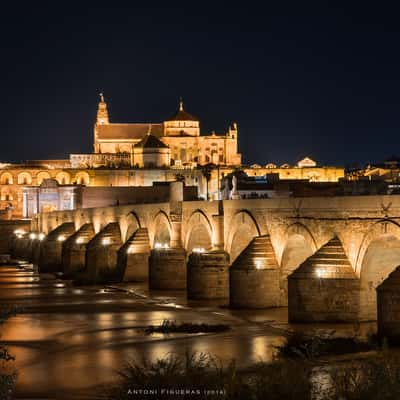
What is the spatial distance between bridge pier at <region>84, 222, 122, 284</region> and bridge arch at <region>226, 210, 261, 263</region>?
35.0ft

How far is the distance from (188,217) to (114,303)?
5.41 metres

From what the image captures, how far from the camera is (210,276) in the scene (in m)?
27.8

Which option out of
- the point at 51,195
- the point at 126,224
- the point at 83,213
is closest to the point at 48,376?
the point at 126,224

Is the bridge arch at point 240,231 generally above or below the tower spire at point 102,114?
below

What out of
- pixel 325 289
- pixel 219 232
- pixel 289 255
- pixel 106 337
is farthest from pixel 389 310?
pixel 219 232

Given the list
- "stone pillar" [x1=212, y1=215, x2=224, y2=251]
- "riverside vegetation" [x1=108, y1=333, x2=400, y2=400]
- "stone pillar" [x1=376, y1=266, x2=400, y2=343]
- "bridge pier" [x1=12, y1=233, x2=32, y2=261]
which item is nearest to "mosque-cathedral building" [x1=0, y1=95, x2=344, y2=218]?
"bridge pier" [x1=12, y1=233, x2=32, y2=261]

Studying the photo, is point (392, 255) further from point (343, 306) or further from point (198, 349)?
point (198, 349)

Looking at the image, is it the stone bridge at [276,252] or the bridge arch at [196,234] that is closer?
the stone bridge at [276,252]

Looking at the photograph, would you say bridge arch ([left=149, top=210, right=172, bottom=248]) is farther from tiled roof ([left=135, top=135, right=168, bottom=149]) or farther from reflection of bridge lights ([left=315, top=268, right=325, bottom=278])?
tiled roof ([left=135, top=135, right=168, bottom=149])

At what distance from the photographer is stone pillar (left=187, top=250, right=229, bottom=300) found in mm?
27844

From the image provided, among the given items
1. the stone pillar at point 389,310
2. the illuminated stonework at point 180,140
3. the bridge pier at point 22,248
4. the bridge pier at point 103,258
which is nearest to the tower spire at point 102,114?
the illuminated stonework at point 180,140

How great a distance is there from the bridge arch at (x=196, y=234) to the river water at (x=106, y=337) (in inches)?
98.9

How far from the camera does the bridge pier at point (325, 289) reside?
66.4ft

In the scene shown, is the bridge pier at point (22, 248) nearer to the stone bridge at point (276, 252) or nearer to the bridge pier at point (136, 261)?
the stone bridge at point (276, 252)
